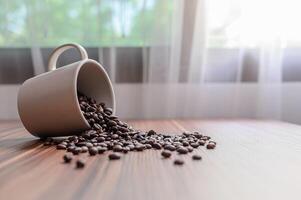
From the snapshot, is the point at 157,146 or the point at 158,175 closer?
the point at 158,175

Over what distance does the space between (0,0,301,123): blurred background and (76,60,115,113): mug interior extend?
485 mm

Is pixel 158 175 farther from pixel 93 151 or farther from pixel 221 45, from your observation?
pixel 221 45

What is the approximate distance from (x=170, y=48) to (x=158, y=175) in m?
0.96

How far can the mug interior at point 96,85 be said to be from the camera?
33.1 inches

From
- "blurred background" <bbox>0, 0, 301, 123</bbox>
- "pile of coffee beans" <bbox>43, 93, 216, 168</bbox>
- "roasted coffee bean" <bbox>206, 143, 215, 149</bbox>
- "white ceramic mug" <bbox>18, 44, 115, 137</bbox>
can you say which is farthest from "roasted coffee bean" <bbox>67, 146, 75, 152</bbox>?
"blurred background" <bbox>0, 0, 301, 123</bbox>

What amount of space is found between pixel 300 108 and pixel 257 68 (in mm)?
220

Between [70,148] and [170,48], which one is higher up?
[170,48]

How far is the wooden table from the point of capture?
336 mm

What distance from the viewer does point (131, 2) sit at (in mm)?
1349

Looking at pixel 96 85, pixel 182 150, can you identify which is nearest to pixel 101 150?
pixel 182 150

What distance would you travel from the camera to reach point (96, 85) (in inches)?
33.9

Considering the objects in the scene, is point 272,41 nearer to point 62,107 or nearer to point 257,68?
point 257,68

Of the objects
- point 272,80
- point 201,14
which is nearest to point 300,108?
point 272,80

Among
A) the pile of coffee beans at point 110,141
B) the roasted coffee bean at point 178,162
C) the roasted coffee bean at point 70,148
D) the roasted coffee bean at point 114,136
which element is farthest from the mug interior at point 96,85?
the roasted coffee bean at point 178,162
